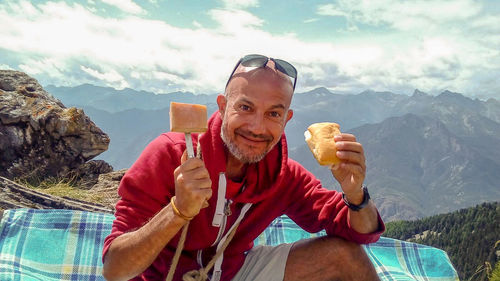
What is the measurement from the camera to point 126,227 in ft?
8.27

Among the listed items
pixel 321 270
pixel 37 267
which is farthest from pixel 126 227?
pixel 37 267

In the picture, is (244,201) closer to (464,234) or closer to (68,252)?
(68,252)

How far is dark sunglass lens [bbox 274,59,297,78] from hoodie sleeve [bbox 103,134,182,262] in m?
1.12

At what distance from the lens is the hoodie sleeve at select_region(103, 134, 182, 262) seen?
253 cm

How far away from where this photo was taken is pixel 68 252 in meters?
4.42

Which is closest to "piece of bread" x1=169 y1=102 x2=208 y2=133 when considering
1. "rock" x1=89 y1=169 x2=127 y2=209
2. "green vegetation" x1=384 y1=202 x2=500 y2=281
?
"rock" x1=89 y1=169 x2=127 y2=209

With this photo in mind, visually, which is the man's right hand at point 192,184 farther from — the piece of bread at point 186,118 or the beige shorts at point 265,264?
the beige shorts at point 265,264

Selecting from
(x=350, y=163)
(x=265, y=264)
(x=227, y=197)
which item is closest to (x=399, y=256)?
(x=265, y=264)

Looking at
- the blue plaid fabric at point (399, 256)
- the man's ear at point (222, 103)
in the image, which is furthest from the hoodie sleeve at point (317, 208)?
the blue plaid fabric at point (399, 256)

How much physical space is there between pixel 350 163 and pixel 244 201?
0.90m

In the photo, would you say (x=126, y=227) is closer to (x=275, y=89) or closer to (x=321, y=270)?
(x=275, y=89)

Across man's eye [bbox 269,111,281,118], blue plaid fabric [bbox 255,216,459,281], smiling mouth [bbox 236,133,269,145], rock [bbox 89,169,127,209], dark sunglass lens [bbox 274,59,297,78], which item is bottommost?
rock [bbox 89,169,127,209]

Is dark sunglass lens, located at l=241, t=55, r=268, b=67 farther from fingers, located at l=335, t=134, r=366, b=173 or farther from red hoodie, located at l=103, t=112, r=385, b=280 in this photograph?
fingers, located at l=335, t=134, r=366, b=173

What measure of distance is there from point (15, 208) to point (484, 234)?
77.9 metres
